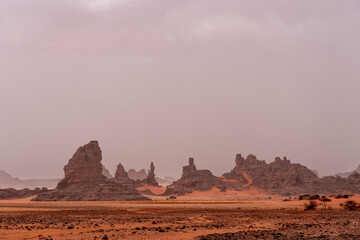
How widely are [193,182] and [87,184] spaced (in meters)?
65.3

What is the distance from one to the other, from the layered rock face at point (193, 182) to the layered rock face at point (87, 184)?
1691 inches

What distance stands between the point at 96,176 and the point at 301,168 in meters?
94.9

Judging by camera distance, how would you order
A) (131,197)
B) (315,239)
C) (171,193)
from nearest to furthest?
1. (315,239)
2. (131,197)
3. (171,193)

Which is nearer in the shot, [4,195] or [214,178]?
[4,195]

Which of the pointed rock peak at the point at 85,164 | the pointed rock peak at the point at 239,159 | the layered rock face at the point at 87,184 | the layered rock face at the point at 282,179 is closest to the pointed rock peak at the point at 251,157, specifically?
the layered rock face at the point at 282,179

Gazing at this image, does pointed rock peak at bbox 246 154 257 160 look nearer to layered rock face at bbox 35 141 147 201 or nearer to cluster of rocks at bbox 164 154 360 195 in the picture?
cluster of rocks at bbox 164 154 360 195

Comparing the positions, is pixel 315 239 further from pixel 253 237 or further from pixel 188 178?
pixel 188 178

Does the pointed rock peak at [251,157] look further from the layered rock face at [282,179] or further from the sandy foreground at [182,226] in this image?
the sandy foreground at [182,226]

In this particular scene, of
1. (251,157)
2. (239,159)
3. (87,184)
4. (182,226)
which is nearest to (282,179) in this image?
(251,157)

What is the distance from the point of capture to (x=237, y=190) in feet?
531

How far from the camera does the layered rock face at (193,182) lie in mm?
157375

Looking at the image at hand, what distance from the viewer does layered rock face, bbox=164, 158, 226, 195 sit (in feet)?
516

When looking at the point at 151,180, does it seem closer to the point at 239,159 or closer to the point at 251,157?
the point at 239,159

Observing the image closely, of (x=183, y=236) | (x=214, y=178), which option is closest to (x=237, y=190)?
(x=214, y=178)
